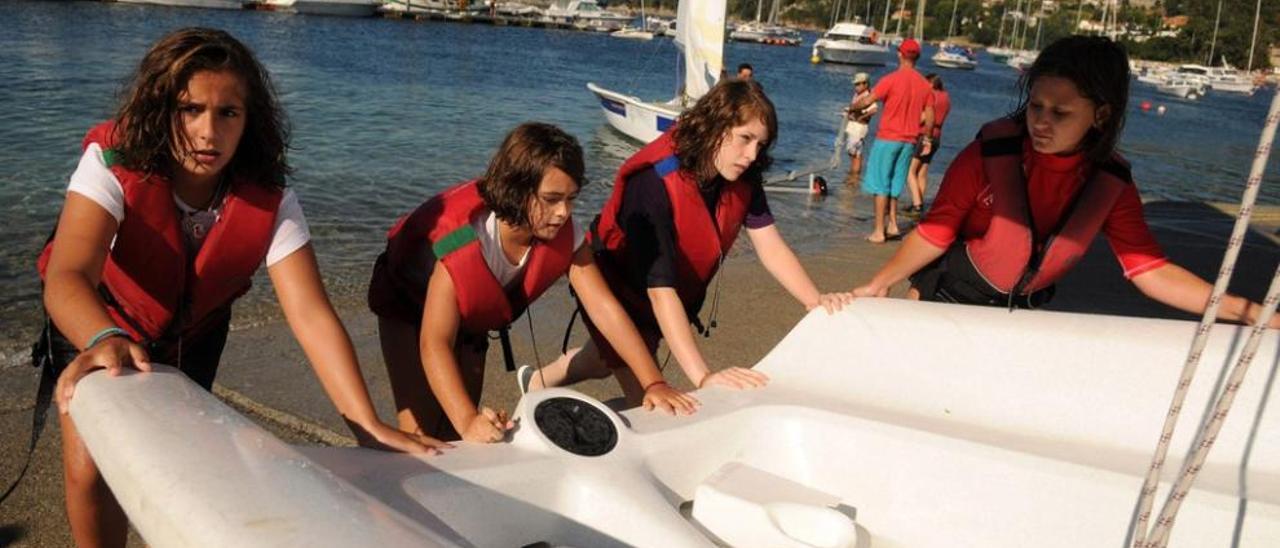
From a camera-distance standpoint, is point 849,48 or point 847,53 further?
point 847,53

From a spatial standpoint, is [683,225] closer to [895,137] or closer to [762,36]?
[895,137]

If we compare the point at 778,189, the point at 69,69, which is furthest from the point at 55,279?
the point at 69,69

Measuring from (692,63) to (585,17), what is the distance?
44.2 meters

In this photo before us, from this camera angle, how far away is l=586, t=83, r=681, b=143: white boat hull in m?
14.3

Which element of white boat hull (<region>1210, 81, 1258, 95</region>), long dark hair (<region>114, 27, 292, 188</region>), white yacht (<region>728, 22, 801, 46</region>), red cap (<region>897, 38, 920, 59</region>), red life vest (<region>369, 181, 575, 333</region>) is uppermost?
white yacht (<region>728, 22, 801, 46</region>)

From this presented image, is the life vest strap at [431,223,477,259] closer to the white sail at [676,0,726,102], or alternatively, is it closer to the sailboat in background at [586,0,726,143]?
the sailboat in background at [586,0,726,143]

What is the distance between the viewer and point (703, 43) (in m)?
13.3

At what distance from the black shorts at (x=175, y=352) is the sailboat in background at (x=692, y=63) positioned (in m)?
10.3

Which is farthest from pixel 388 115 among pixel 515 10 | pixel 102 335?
pixel 515 10

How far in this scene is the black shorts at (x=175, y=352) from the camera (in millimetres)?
2146

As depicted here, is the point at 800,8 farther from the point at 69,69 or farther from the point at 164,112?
the point at 164,112

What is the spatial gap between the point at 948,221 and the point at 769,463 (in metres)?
0.94

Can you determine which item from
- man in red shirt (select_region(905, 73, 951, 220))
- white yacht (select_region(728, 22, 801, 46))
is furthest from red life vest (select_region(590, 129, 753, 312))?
white yacht (select_region(728, 22, 801, 46))

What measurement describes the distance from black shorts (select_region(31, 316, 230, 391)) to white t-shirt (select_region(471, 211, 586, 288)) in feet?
2.07
